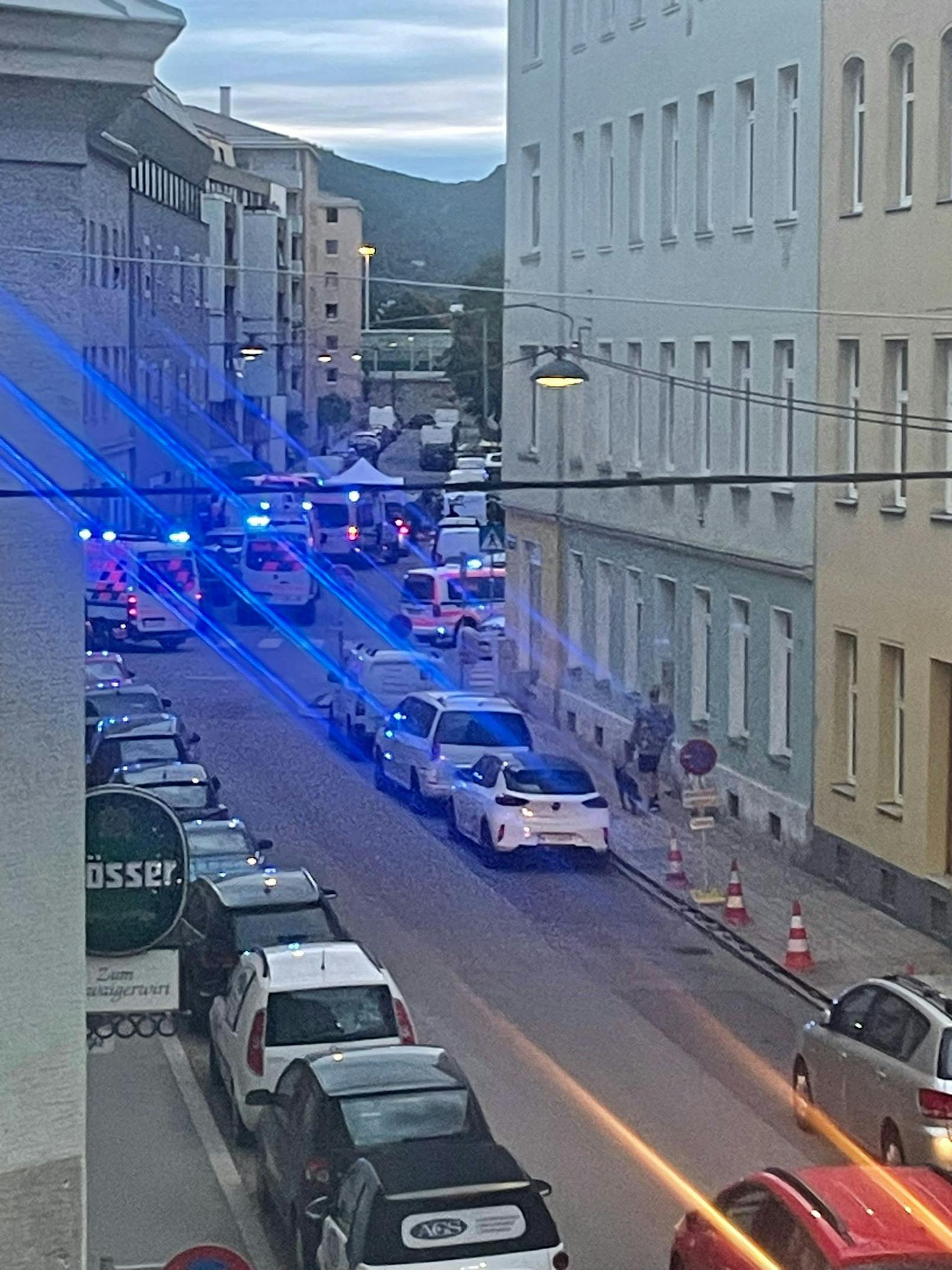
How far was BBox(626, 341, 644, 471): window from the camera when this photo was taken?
3266cm

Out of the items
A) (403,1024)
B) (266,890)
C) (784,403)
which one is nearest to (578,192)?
(784,403)

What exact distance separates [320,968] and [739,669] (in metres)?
14.1

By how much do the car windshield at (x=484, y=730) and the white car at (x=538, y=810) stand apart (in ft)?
8.91

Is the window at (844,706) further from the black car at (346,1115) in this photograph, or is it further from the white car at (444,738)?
the black car at (346,1115)

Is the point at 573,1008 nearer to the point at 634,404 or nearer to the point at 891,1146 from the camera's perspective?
the point at 891,1146

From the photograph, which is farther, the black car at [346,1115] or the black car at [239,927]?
the black car at [239,927]

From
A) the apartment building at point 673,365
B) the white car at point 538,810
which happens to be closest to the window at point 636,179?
the apartment building at point 673,365

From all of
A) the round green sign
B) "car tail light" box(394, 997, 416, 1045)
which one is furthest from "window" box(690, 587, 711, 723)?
the round green sign

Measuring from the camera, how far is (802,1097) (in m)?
15.5

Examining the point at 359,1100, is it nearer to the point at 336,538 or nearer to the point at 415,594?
the point at 415,594

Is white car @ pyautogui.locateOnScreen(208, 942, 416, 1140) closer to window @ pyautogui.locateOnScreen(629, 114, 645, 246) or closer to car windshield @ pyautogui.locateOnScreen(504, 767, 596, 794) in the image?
car windshield @ pyautogui.locateOnScreen(504, 767, 596, 794)

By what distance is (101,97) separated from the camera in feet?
29.6

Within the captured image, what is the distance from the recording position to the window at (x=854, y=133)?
79.8 feet

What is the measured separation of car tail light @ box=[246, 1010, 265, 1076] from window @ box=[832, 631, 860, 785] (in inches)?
450
